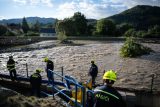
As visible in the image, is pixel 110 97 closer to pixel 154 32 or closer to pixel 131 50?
pixel 131 50

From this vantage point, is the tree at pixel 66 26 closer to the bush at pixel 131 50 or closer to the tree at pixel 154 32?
the tree at pixel 154 32

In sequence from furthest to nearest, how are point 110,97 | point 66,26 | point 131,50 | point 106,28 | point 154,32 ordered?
point 106,28
point 66,26
point 154,32
point 131,50
point 110,97

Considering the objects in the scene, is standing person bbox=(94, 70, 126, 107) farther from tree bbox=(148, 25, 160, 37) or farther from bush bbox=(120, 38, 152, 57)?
tree bbox=(148, 25, 160, 37)

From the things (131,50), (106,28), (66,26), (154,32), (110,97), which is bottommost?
(131,50)

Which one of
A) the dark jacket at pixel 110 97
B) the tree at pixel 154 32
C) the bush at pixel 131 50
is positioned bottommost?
the bush at pixel 131 50

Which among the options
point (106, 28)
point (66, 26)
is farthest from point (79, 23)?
point (106, 28)

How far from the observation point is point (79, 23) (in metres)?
85.6

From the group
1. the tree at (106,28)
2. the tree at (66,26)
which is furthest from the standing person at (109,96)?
the tree at (106,28)

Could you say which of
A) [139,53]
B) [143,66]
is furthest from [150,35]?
[143,66]

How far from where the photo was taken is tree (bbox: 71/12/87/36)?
84.4 metres

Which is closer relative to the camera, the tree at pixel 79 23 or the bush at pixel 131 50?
the bush at pixel 131 50

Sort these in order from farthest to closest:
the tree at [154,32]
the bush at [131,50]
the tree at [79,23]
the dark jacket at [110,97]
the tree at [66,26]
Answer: the tree at [79,23], the tree at [66,26], the tree at [154,32], the bush at [131,50], the dark jacket at [110,97]

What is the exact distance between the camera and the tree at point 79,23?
84.4 meters

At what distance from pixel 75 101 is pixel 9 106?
7.24ft
